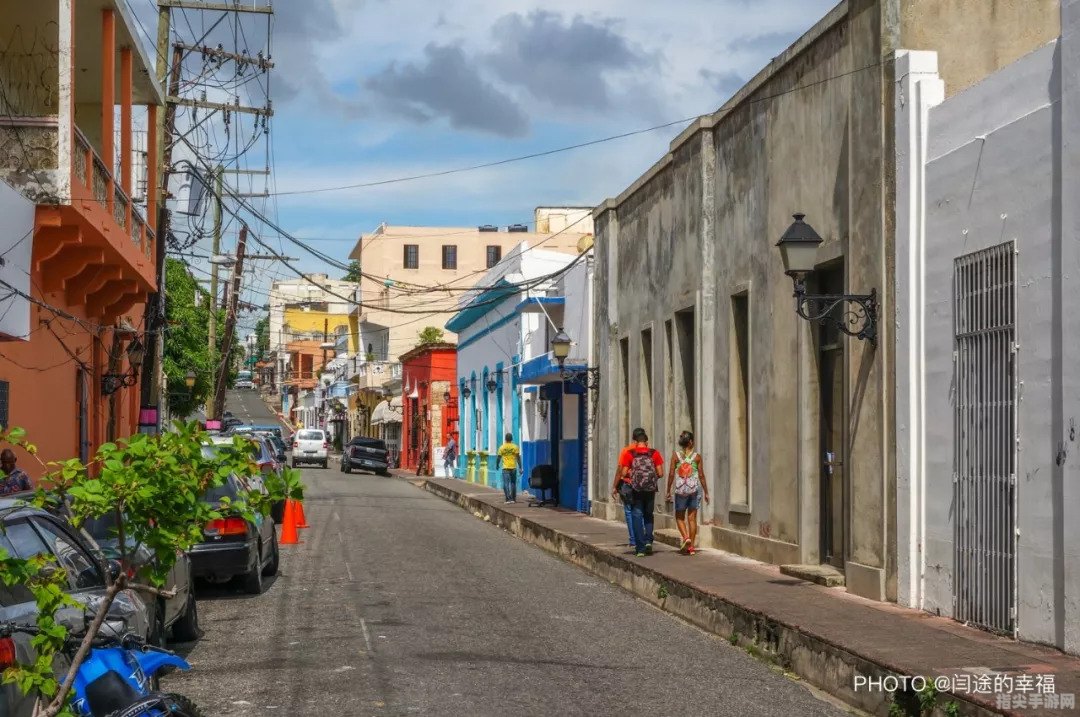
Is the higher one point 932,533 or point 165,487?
point 165,487

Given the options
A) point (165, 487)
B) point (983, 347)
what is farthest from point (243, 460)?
point (983, 347)

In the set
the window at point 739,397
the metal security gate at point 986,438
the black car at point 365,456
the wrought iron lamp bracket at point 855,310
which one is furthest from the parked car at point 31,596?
the black car at point 365,456

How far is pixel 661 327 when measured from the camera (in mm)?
22422

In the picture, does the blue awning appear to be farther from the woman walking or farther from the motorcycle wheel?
the motorcycle wheel

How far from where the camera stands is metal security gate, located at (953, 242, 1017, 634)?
34.0 ft

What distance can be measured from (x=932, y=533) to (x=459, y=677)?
14.8 feet

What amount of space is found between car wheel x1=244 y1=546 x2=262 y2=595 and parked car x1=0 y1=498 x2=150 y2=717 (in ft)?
19.4

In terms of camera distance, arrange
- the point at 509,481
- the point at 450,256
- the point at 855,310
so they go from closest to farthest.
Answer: the point at 855,310
the point at 509,481
the point at 450,256

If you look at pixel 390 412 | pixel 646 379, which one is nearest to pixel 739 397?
pixel 646 379

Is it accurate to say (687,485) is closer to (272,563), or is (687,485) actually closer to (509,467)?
(272,563)

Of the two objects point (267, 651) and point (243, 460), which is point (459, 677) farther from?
point (243, 460)

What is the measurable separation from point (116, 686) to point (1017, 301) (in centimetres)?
730

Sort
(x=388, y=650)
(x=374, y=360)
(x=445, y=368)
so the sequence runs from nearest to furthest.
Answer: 1. (x=388, y=650)
2. (x=445, y=368)
3. (x=374, y=360)

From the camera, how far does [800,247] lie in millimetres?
13125
